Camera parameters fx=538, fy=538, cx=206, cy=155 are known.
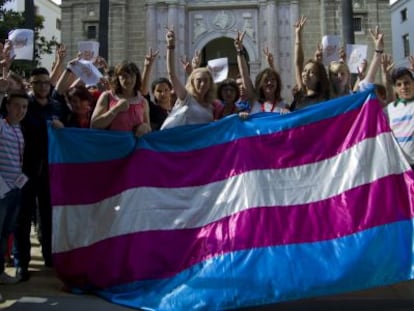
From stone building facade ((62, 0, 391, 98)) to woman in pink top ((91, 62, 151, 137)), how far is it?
22.2 m

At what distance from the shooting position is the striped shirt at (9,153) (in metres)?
4.75

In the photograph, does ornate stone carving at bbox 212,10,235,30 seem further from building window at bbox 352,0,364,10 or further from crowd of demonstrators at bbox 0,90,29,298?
crowd of demonstrators at bbox 0,90,29,298

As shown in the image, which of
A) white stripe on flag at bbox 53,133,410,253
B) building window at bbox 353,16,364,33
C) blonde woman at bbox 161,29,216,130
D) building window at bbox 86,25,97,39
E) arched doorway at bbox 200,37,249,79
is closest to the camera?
white stripe on flag at bbox 53,133,410,253

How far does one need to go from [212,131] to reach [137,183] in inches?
32.1

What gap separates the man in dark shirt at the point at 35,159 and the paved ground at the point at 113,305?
1.36ft

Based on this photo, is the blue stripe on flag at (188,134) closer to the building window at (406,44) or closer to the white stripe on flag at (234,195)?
the white stripe on flag at (234,195)

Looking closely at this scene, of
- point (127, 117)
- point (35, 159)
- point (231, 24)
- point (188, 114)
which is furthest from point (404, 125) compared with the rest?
point (231, 24)

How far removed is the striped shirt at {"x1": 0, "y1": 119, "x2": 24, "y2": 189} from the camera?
15.6 ft

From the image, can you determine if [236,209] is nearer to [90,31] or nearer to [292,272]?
[292,272]

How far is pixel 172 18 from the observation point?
27.6 metres

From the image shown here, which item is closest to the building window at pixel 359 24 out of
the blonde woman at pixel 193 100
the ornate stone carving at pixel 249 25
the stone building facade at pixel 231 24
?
the stone building facade at pixel 231 24

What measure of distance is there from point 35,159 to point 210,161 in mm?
1860

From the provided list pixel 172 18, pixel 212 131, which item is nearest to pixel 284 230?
pixel 212 131

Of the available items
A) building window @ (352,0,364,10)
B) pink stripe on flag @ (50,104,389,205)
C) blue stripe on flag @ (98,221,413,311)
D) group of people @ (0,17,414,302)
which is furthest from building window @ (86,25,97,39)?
blue stripe on flag @ (98,221,413,311)
